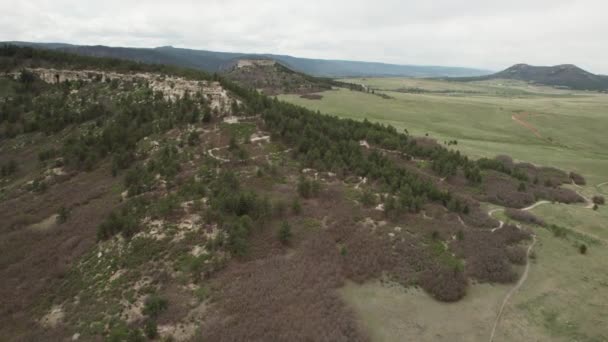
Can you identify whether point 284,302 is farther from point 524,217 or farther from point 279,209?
point 524,217

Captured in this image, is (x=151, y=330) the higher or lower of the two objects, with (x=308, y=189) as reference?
lower

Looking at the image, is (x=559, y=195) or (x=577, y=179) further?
(x=577, y=179)

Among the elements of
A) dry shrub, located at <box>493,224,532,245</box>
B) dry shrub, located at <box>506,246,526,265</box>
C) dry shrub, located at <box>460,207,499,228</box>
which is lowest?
dry shrub, located at <box>506,246,526,265</box>

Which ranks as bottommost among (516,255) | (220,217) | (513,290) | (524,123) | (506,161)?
(513,290)

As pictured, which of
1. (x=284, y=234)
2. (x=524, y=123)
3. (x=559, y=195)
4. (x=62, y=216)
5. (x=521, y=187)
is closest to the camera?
(x=284, y=234)

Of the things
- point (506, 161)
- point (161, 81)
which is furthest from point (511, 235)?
point (161, 81)

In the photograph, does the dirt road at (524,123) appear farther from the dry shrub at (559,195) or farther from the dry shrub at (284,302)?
the dry shrub at (284,302)

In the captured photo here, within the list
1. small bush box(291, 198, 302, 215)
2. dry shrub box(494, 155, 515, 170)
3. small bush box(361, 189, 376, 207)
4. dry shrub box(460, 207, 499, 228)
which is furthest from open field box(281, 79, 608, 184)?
small bush box(291, 198, 302, 215)

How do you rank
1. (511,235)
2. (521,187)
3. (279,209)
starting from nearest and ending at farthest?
(511,235)
(279,209)
(521,187)

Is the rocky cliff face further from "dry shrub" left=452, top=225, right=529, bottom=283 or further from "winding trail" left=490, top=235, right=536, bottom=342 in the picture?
"winding trail" left=490, top=235, right=536, bottom=342
